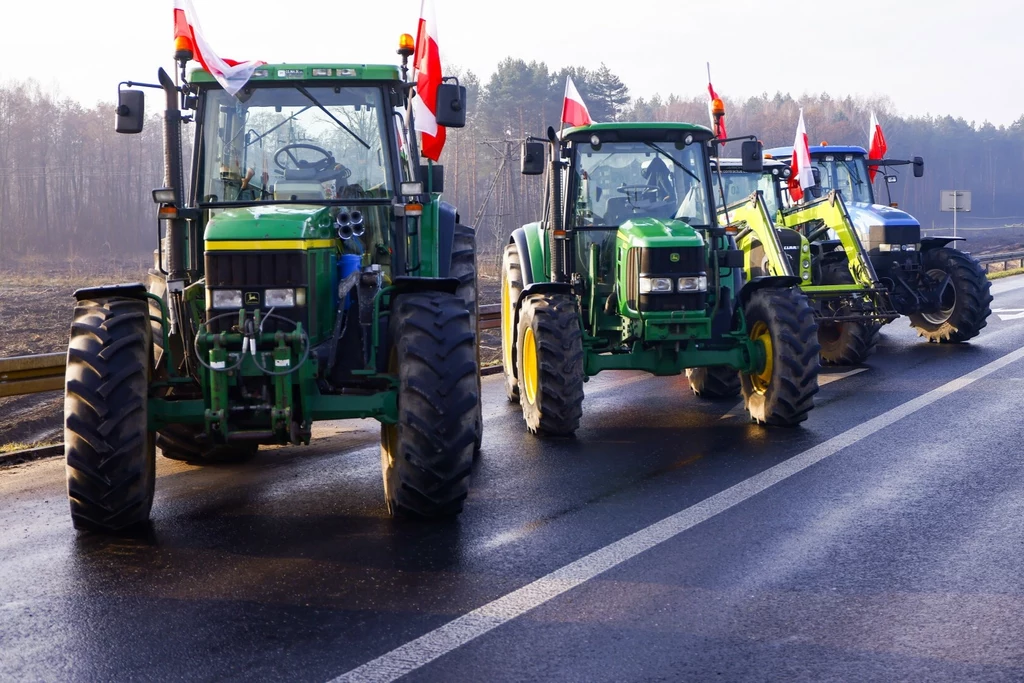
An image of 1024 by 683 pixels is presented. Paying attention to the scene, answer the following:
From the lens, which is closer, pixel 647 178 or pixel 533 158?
pixel 533 158

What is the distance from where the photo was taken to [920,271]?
52.0 feet

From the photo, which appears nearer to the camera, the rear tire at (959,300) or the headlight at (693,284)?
the headlight at (693,284)

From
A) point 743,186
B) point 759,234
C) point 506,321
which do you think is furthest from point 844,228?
point 506,321

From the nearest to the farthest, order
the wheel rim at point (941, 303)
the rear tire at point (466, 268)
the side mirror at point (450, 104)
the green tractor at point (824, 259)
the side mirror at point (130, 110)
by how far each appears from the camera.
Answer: the side mirror at point (130, 110) → the side mirror at point (450, 104) → the rear tire at point (466, 268) → the green tractor at point (824, 259) → the wheel rim at point (941, 303)

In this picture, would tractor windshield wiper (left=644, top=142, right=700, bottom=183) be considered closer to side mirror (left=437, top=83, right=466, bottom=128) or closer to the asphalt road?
the asphalt road

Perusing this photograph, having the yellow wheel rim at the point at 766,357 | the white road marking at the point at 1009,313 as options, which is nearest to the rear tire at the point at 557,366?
the yellow wheel rim at the point at 766,357

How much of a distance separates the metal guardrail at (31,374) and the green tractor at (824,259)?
282 inches

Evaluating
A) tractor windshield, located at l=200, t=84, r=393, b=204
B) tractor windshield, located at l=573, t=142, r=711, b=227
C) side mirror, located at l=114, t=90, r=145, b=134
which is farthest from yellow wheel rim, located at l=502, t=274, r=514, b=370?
side mirror, located at l=114, t=90, r=145, b=134

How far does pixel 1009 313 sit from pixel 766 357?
12645 mm

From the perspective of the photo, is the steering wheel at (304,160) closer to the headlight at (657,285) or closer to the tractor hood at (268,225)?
the tractor hood at (268,225)

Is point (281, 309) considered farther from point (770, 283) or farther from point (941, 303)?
point (941, 303)

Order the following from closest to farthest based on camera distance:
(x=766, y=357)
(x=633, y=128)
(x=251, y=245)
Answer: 1. (x=251, y=245)
2. (x=766, y=357)
3. (x=633, y=128)

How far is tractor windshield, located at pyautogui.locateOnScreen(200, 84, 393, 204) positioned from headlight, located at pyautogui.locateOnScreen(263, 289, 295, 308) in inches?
50.5

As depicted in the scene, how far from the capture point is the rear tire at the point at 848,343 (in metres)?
14.0
